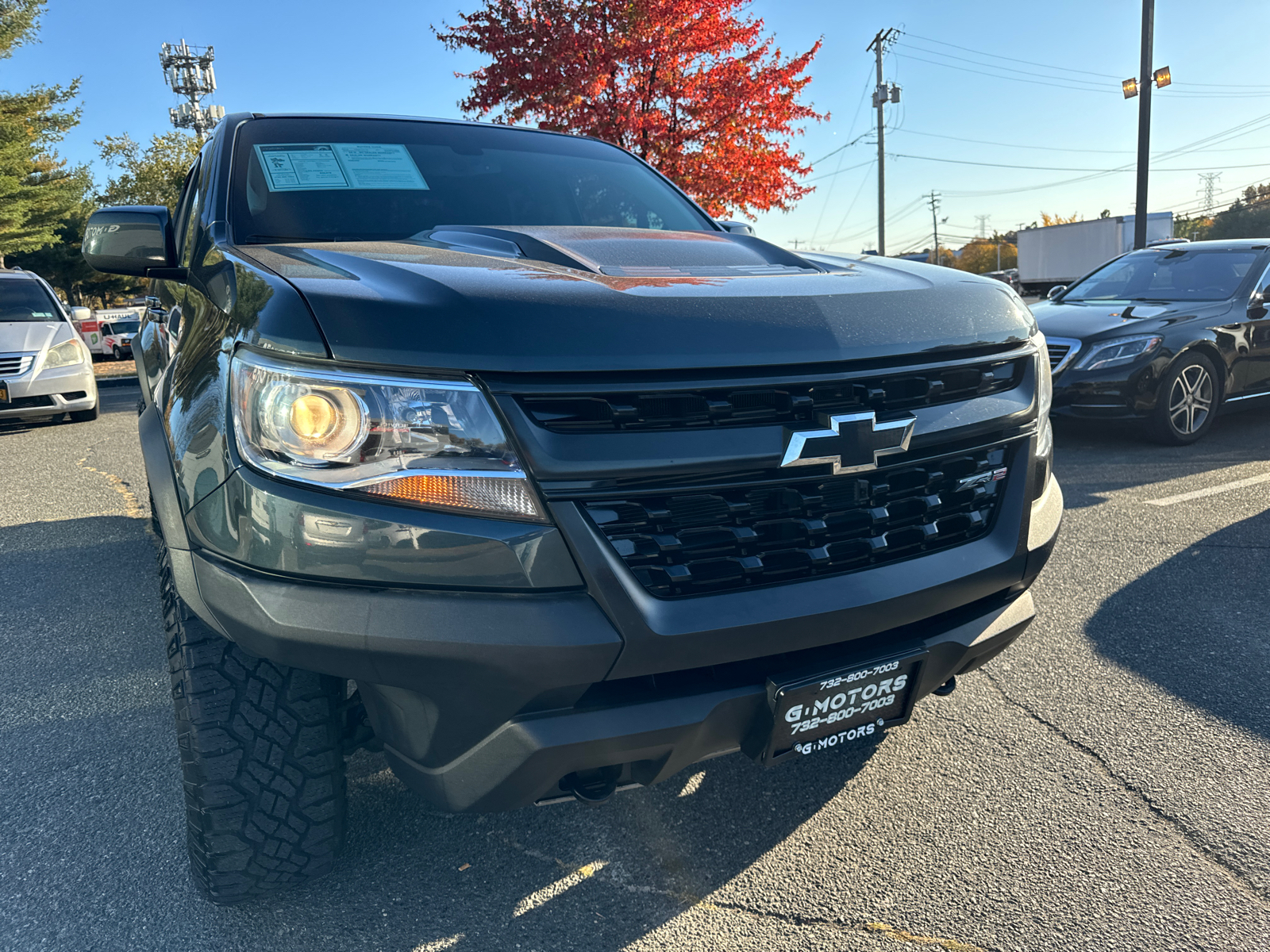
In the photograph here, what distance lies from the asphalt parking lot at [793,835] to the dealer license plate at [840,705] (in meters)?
0.43

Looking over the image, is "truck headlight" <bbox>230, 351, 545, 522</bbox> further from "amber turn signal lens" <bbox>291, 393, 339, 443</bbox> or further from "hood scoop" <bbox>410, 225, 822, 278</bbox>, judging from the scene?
"hood scoop" <bbox>410, 225, 822, 278</bbox>

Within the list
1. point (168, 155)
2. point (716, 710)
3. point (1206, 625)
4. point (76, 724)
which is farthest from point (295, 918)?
point (168, 155)

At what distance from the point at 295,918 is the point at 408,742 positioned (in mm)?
615

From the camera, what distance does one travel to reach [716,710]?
1.53 meters

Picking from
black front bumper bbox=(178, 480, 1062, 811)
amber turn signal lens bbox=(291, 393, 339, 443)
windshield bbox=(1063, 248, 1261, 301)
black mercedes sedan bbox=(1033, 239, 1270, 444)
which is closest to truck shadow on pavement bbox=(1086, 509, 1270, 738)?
black front bumper bbox=(178, 480, 1062, 811)

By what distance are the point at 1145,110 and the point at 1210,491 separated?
15.8 meters

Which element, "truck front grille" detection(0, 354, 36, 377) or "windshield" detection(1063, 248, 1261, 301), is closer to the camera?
"windshield" detection(1063, 248, 1261, 301)

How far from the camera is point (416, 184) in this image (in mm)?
2678

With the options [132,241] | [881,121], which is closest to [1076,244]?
[881,121]

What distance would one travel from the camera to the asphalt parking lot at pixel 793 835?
1817 millimetres

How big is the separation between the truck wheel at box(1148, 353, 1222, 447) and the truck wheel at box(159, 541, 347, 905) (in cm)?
627

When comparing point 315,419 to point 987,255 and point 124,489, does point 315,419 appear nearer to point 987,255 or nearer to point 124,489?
point 124,489

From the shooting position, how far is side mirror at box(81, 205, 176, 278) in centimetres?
261

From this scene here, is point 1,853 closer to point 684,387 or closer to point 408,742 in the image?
point 408,742
